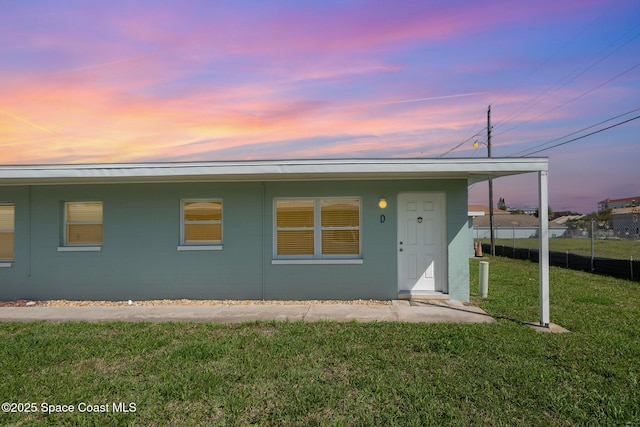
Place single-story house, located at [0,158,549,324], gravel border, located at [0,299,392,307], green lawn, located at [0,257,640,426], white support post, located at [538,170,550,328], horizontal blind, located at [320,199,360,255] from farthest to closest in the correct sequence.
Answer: horizontal blind, located at [320,199,360,255], single-story house, located at [0,158,549,324], gravel border, located at [0,299,392,307], white support post, located at [538,170,550,328], green lawn, located at [0,257,640,426]

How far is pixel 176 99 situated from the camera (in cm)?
1157

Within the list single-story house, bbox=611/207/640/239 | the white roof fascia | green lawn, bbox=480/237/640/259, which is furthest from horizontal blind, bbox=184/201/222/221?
single-story house, bbox=611/207/640/239

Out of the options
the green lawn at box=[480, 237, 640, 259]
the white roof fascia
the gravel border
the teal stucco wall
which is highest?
the white roof fascia

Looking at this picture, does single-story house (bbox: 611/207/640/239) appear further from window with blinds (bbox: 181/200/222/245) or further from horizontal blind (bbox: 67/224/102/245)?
horizontal blind (bbox: 67/224/102/245)

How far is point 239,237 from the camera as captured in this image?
8961 mm

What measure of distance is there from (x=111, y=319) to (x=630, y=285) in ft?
42.0

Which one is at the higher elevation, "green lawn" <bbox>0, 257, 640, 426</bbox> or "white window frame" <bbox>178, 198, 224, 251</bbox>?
"white window frame" <bbox>178, 198, 224, 251</bbox>

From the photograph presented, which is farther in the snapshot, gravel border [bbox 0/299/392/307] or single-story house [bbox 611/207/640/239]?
single-story house [bbox 611/207/640/239]

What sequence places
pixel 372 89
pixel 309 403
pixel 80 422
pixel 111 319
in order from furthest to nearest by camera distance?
pixel 372 89 < pixel 111 319 < pixel 309 403 < pixel 80 422

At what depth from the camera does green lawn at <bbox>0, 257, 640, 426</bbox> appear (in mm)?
3717

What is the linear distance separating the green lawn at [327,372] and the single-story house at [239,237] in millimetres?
2199

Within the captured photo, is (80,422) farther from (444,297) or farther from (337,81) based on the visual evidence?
(337,81)

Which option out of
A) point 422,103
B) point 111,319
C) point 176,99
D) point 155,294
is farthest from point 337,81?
point 111,319

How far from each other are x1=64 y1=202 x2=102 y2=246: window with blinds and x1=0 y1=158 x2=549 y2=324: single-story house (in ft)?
0.08
